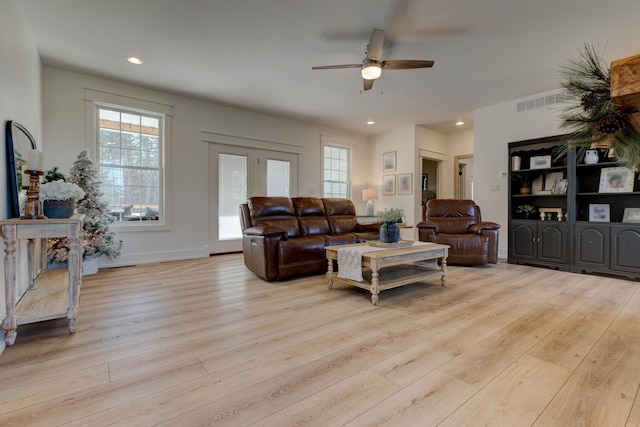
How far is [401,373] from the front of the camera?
157cm

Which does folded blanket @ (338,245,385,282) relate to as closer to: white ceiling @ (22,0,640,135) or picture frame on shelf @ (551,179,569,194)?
white ceiling @ (22,0,640,135)

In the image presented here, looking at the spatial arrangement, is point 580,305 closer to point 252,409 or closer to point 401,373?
point 401,373

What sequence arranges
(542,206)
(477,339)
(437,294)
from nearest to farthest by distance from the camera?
(477,339) → (437,294) → (542,206)

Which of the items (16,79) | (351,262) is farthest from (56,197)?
(351,262)

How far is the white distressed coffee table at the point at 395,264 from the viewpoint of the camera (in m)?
2.66

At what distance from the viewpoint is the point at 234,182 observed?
557 centimetres

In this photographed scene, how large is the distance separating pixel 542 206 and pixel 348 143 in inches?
162

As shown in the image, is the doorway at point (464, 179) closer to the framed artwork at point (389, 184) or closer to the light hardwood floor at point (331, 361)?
the framed artwork at point (389, 184)

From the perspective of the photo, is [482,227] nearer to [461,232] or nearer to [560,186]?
[461,232]

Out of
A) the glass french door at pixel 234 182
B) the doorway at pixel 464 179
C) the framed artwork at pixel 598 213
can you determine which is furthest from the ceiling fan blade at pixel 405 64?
the doorway at pixel 464 179

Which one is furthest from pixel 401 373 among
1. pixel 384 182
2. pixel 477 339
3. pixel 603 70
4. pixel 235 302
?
pixel 384 182

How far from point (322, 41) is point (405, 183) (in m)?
4.14

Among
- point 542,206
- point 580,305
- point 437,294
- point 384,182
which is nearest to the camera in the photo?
point 580,305

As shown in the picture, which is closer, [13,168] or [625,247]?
[13,168]
